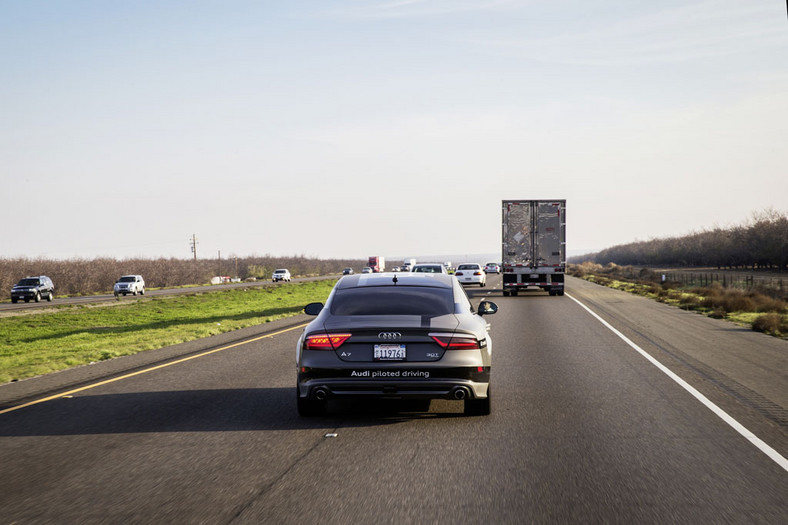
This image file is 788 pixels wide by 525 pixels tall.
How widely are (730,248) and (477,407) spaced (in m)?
105

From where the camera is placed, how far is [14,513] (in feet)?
16.0

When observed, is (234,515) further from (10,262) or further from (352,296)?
(10,262)

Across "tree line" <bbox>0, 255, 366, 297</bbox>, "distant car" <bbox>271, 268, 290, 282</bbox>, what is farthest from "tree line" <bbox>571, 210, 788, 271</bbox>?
"tree line" <bbox>0, 255, 366, 297</bbox>

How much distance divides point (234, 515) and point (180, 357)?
33.5 feet

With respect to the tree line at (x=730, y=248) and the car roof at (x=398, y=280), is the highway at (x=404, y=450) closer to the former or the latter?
the car roof at (x=398, y=280)

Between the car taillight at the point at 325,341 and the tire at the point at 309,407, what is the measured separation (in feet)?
2.00

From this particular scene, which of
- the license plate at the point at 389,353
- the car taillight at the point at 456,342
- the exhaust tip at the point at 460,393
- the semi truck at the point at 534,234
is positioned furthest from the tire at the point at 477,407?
the semi truck at the point at 534,234

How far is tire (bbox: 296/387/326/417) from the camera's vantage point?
7.88 meters

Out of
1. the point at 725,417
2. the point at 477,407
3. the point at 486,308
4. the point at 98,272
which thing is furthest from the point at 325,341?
the point at 98,272

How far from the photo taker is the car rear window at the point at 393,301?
8031 millimetres

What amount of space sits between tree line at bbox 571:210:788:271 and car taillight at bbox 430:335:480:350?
81.6 metres

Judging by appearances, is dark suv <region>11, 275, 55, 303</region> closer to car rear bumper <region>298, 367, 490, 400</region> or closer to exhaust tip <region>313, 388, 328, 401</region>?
exhaust tip <region>313, 388, 328, 401</region>

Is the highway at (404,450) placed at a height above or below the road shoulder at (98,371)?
above

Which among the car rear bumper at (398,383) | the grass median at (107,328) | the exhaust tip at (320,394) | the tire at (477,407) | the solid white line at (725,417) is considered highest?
the car rear bumper at (398,383)
